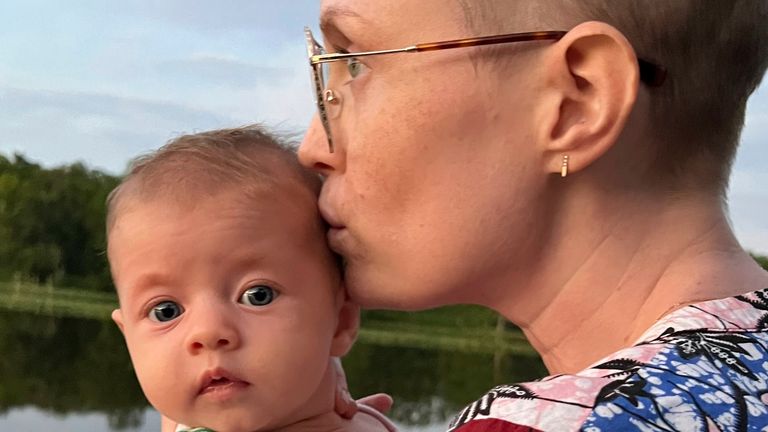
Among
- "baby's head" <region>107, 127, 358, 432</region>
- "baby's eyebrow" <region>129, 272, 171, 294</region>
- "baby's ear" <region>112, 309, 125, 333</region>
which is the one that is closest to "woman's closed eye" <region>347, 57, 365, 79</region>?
"baby's head" <region>107, 127, 358, 432</region>

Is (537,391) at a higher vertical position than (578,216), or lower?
lower

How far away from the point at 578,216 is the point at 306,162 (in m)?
0.37

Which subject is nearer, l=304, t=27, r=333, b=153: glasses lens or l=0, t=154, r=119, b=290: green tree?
l=304, t=27, r=333, b=153: glasses lens

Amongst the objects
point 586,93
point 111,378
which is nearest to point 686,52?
point 586,93

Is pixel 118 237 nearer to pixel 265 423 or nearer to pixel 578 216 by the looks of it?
pixel 265 423

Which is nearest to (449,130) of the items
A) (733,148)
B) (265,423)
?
(733,148)

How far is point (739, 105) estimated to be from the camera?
133cm

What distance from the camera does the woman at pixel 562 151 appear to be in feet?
3.97

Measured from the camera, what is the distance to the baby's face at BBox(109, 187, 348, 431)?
1459 millimetres

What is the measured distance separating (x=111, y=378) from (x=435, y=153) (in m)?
6.39

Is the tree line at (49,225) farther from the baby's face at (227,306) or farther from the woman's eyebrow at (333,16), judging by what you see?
the woman's eyebrow at (333,16)

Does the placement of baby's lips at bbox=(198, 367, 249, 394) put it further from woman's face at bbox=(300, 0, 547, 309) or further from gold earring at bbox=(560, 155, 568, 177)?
gold earring at bbox=(560, 155, 568, 177)

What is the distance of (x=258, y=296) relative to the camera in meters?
1.50

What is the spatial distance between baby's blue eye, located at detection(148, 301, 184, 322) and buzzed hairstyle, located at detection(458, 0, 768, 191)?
57cm
